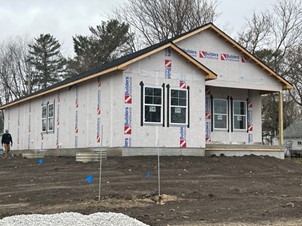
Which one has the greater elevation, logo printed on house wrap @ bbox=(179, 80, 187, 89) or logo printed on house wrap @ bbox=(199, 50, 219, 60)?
logo printed on house wrap @ bbox=(199, 50, 219, 60)

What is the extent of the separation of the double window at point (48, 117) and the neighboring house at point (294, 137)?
2911cm

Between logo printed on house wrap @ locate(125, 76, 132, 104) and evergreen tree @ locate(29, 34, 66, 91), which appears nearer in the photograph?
logo printed on house wrap @ locate(125, 76, 132, 104)

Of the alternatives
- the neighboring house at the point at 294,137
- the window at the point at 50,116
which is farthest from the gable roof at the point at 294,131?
the window at the point at 50,116

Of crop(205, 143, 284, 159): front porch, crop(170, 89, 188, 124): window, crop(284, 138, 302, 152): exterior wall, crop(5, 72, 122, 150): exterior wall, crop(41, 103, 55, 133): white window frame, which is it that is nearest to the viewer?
crop(5, 72, 122, 150): exterior wall

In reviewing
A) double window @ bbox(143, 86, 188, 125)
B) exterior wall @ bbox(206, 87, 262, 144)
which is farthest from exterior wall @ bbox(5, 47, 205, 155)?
exterior wall @ bbox(206, 87, 262, 144)

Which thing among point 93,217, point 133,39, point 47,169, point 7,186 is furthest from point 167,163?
point 133,39

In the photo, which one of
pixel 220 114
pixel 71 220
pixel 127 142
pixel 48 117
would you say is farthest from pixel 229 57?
pixel 71 220

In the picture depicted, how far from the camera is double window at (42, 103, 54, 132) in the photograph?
77.6ft

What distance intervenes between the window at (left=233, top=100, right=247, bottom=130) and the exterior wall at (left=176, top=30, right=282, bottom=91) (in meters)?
1.54

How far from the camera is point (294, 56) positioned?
38625mm

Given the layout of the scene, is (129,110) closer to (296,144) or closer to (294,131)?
(296,144)

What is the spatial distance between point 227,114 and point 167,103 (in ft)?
18.5

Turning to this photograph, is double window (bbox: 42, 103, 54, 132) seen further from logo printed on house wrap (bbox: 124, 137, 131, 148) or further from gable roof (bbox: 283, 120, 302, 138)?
gable roof (bbox: 283, 120, 302, 138)

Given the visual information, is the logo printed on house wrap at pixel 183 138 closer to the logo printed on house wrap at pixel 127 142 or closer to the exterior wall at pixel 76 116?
the logo printed on house wrap at pixel 127 142
